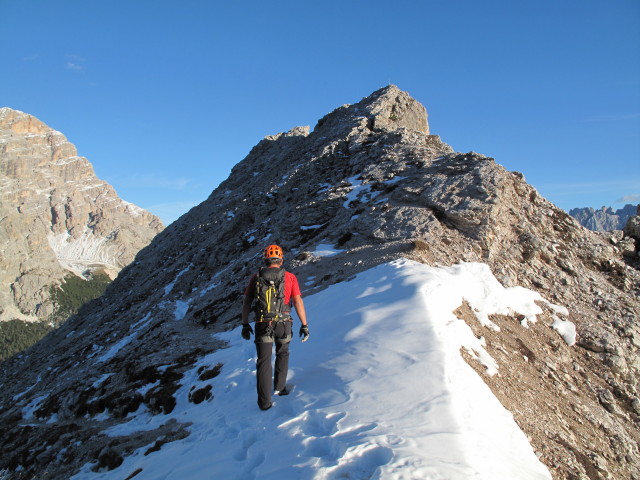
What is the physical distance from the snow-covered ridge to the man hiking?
44 centimetres

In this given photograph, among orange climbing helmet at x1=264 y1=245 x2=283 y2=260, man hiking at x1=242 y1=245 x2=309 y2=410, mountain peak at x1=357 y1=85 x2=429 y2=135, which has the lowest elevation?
man hiking at x1=242 y1=245 x2=309 y2=410

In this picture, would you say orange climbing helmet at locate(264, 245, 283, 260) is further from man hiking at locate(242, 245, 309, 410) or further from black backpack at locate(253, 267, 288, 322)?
black backpack at locate(253, 267, 288, 322)

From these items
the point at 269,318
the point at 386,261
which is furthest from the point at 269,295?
the point at 386,261

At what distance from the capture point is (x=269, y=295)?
26.0ft

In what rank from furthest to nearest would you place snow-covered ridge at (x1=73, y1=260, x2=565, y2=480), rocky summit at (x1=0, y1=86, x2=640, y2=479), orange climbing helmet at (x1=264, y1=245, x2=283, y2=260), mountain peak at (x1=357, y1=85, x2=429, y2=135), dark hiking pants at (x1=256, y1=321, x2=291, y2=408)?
1. mountain peak at (x1=357, y1=85, x2=429, y2=135)
2. rocky summit at (x1=0, y1=86, x2=640, y2=479)
3. orange climbing helmet at (x1=264, y1=245, x2=283, y2=260)
4. dark hiking pants at (x1=256, y1=321, x2=291, y2=408)
5. snow-covered ridge at (x1=73, y1=260, x2=565, y2=480)

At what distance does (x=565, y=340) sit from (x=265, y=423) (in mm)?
9860

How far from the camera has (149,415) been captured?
37.5ft

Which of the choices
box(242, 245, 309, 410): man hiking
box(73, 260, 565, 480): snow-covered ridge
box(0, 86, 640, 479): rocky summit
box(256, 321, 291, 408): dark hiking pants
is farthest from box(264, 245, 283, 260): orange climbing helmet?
box(0, 86, 640, 479): rocky summit

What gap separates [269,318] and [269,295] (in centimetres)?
46

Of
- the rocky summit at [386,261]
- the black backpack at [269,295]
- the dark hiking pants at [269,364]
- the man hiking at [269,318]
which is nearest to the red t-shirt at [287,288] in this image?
the man hiking at [269,318]

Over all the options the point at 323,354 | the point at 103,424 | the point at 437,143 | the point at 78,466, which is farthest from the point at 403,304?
the point at 437,143

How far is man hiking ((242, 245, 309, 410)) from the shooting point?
25.9ft

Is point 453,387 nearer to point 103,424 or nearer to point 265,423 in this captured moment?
point 265,423

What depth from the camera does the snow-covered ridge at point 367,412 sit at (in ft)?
18.1
